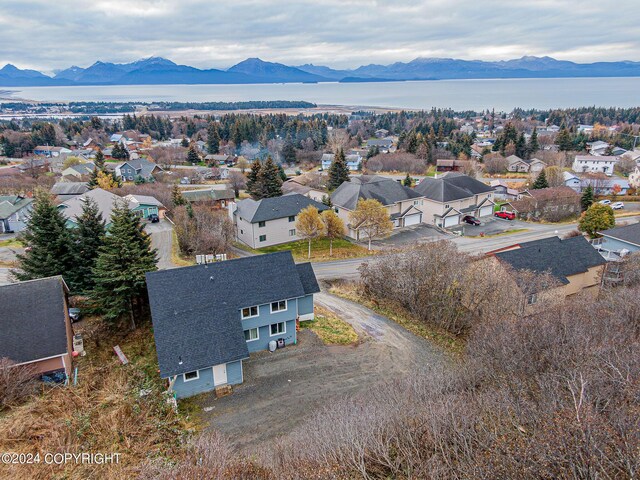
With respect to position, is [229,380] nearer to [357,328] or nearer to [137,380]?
[137,380]

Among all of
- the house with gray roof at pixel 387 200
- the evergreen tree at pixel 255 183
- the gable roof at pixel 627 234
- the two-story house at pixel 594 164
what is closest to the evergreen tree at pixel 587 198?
the gable roof at pixel 627 234

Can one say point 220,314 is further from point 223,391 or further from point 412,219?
point 412,219

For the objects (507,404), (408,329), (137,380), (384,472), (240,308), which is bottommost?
(408,329)

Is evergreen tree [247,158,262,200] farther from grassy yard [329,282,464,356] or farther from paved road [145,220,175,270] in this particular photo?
grassy yard [329,282,464,356]

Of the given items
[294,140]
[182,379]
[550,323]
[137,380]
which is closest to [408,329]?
[550,323]

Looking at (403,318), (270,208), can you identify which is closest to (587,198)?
(403,318)
